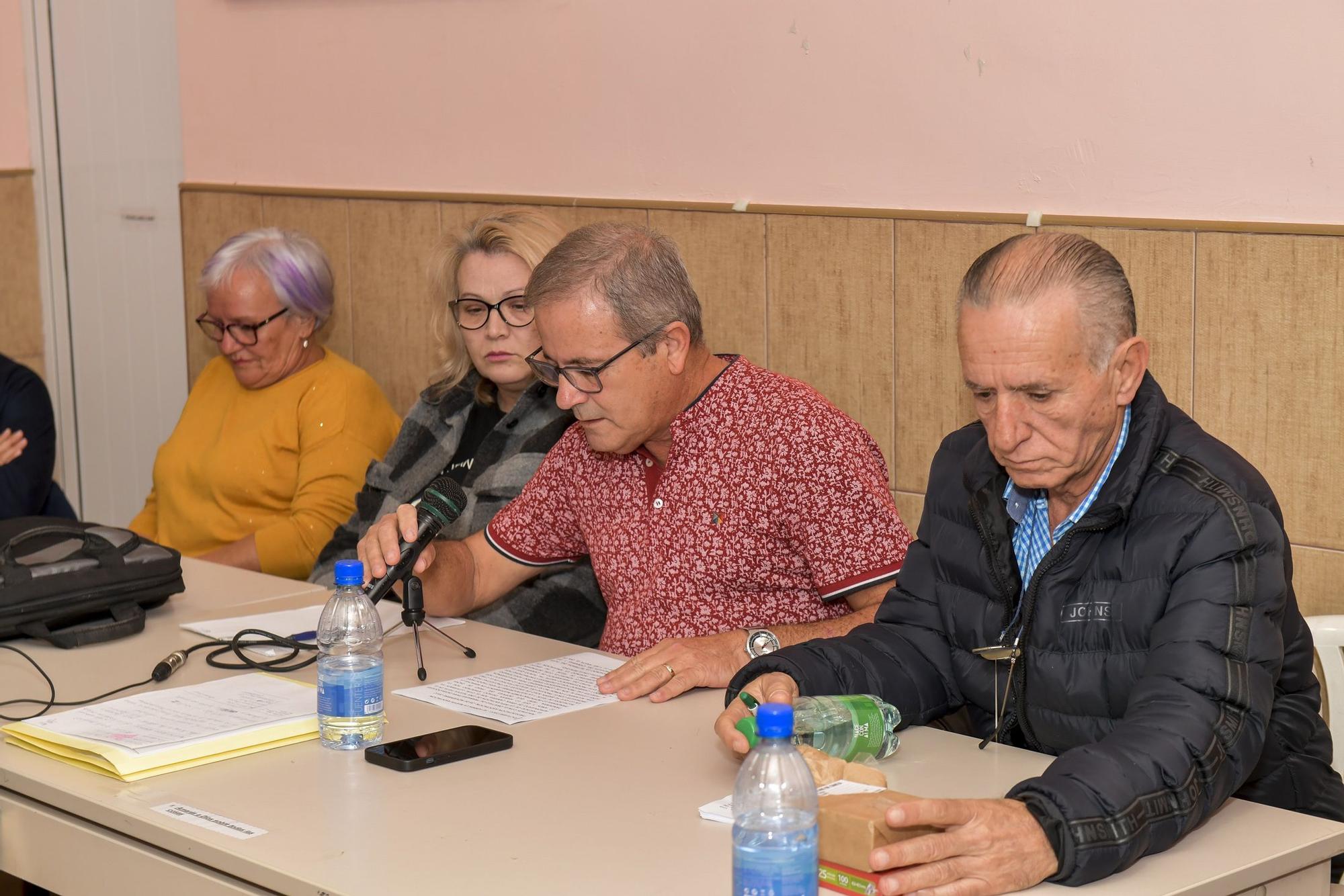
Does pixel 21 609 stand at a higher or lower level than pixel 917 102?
lower

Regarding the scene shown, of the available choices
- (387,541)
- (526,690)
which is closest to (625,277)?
(387,541)

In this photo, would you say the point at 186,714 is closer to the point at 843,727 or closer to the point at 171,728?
the point at 171,728

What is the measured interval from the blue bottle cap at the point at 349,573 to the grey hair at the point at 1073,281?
922 mm

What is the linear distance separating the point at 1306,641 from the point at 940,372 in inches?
47.2

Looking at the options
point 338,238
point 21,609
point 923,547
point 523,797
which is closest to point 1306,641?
point 923,547

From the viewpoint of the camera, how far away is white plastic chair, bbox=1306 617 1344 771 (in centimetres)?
254

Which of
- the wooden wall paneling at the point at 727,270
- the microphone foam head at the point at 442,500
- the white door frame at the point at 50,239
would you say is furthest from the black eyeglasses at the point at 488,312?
the white door frame at the point at 50,239

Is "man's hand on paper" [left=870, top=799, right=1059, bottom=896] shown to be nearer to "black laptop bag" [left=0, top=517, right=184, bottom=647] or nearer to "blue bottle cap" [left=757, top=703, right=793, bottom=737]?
"blue bottle cap" [left=757, top=703, right=793, bottom=737]

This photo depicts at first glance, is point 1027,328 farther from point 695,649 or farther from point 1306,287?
point 1306,287

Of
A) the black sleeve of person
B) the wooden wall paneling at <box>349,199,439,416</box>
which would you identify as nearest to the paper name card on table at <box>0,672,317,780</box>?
the wooden wall paneling at <box>349,199,439,416</box>

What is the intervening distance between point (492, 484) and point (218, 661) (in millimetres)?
895

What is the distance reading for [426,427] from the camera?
3.67 metres

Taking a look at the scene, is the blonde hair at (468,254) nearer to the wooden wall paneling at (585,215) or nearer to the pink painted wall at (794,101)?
the wooden wall paneling at (585,215)

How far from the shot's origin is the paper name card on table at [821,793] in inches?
72.1
